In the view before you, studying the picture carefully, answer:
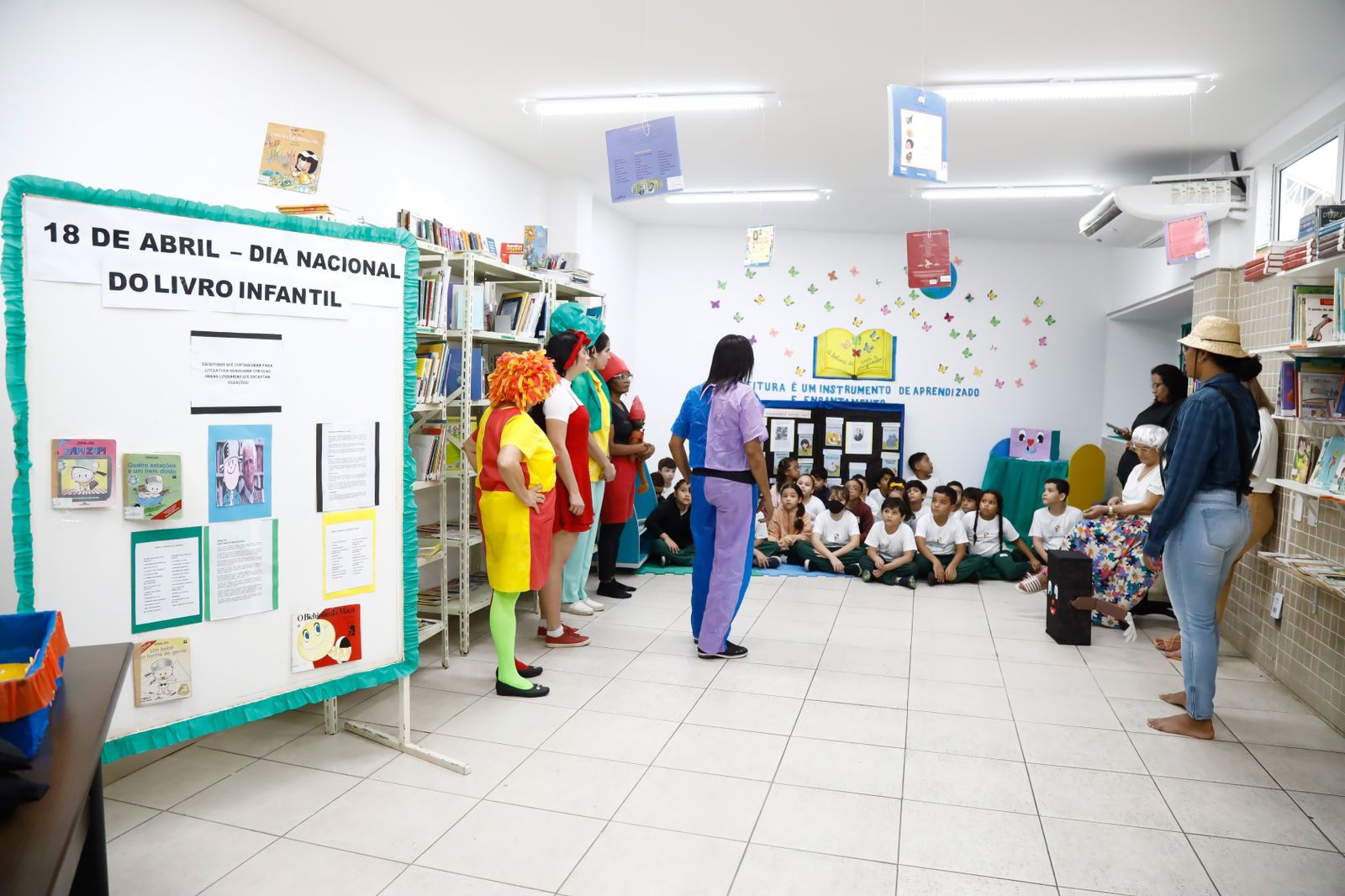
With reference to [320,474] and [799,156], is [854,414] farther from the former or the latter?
[320,474]

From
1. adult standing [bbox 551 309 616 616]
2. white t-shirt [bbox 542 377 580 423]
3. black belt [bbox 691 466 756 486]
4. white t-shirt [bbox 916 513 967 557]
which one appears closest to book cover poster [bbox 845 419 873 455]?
white t-shirt [bbox 916 513 967 557]

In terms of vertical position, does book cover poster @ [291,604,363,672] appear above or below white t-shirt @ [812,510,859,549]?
above

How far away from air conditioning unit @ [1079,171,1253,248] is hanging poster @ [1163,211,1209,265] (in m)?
0.16

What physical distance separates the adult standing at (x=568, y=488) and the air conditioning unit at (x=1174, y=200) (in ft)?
11.7

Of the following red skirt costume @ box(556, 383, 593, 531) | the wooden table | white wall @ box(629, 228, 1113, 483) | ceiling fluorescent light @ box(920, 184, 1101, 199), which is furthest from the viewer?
white wall @ box(629, 228, 1113, 483)

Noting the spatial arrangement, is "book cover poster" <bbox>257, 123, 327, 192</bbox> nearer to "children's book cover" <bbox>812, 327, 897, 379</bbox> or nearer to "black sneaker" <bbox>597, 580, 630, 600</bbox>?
"black sneaker" <bbox>597, 580, 630, 600</bbox>

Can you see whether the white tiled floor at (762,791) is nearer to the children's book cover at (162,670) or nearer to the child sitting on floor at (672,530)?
the children's book cover at (162,670)

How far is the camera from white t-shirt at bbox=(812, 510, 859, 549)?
21.2 feet

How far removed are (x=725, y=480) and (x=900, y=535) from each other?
8.58 ft

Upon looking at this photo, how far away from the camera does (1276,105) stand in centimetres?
450

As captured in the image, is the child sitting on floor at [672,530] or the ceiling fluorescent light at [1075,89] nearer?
the ceiling fluorescent light at [1075,89]

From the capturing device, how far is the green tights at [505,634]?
3527mm

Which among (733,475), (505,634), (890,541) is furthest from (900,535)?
(505,634)

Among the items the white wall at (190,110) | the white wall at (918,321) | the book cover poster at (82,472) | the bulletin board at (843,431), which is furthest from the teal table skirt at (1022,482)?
the book cover poster at (82,472)
